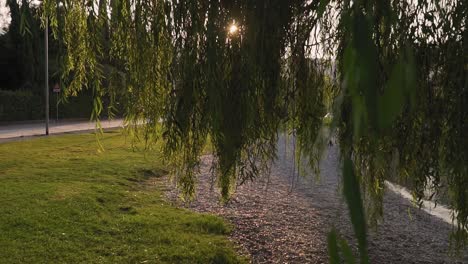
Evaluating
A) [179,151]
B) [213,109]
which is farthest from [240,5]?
[179,151]

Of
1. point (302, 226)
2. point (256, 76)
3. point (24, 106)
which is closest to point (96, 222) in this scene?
point (302, 226)

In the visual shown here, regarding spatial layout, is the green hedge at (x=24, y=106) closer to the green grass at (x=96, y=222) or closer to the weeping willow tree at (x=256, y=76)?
the green grass at (x=96, y=222)

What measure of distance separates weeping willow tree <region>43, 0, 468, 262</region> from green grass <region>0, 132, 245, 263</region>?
75 centimetres

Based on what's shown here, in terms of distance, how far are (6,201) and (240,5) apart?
6461mm

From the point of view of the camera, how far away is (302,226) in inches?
323

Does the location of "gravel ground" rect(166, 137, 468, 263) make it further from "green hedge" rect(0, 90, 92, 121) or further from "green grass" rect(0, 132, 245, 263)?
"green hedge" rect(0, 90, 92, 121)

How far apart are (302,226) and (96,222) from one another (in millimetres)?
3313

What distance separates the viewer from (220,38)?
285 centimetres

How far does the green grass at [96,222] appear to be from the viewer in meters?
5.67

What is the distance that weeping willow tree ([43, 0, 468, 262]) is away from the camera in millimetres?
2715

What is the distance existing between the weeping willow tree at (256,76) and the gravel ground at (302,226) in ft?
5.80

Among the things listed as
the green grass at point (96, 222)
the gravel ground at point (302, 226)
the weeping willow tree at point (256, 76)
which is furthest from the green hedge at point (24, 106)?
the weeping willow tree at point (256, 76)

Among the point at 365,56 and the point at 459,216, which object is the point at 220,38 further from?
the point at 365,56

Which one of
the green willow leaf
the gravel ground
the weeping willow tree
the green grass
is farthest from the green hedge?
the green willow leaf
